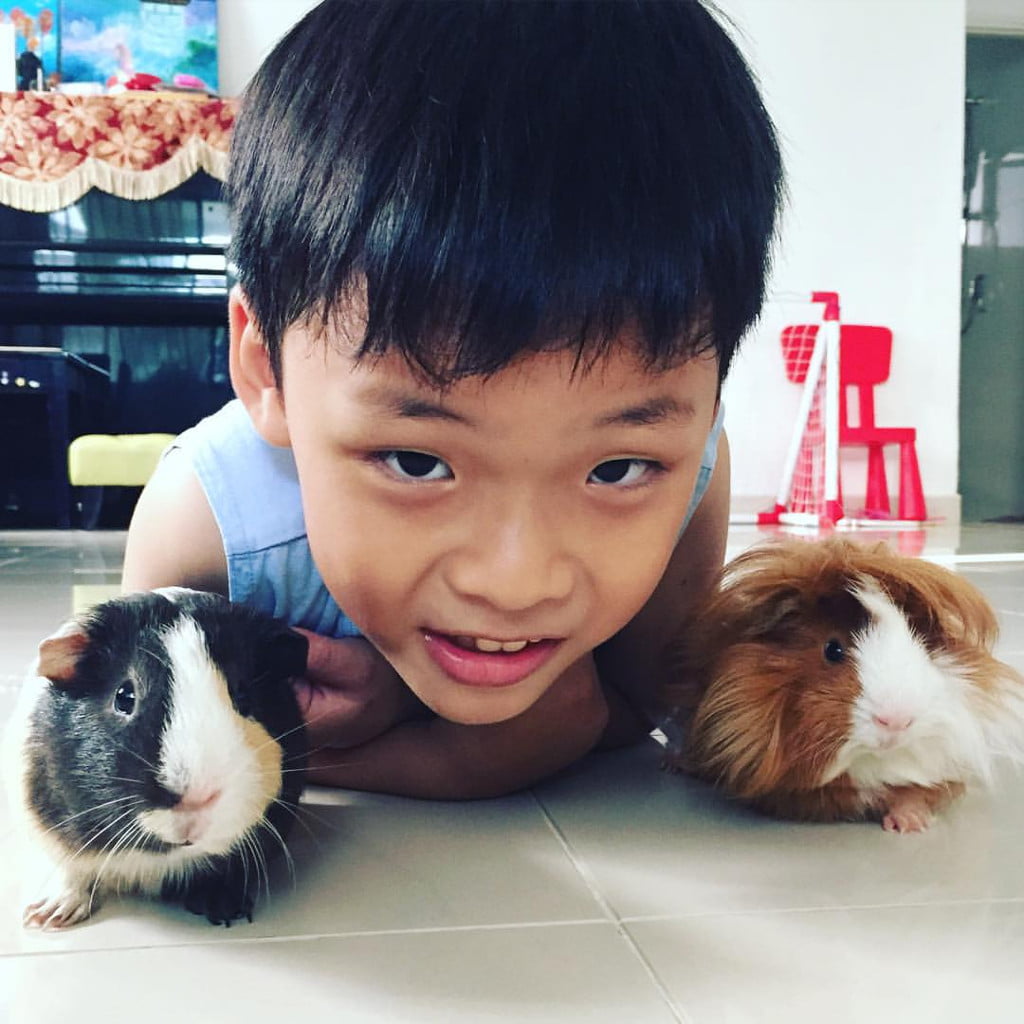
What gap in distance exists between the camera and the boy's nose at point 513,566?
559mm

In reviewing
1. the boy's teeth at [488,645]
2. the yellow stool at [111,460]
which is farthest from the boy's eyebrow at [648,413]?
the yellow stool at [111,460]

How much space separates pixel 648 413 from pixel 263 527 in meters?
0.32

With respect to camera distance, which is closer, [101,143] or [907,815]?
[907,815]

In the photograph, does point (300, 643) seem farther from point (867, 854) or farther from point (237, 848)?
point (867, 854)

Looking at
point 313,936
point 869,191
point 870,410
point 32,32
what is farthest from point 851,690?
point 32,32

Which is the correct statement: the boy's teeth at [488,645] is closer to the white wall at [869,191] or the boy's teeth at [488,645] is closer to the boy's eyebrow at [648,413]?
the boy's eyebrow at [648,413]

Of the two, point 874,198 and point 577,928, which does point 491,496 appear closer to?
point 577,928

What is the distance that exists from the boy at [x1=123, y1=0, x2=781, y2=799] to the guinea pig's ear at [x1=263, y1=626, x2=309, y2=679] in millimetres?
48

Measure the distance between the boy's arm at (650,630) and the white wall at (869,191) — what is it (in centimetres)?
313

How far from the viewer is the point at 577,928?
0.54 metres

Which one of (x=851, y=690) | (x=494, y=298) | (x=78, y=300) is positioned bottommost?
(x=851, y=690)

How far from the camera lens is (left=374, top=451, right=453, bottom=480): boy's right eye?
0.57m

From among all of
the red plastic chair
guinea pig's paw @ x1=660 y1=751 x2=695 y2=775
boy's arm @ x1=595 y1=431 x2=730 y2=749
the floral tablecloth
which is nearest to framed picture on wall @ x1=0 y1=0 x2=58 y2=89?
the floral tablecloth

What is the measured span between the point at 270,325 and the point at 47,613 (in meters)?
1.16
